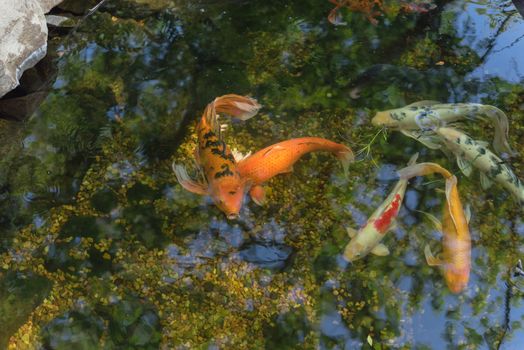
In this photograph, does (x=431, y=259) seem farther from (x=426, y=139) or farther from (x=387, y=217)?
(x=426, y=139)

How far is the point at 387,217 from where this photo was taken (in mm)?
3629

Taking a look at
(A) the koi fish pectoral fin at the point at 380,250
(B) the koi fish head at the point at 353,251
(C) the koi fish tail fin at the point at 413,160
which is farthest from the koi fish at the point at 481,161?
(B) the koi fish head at the point at 353,251

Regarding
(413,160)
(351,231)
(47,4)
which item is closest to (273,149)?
(351,231)

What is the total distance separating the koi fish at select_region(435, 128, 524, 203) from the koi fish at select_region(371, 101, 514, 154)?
0.12 meters

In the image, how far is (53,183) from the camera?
396 cm

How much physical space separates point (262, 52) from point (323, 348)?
2.80 metres

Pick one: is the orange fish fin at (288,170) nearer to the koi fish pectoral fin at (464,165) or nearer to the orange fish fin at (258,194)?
the orange fish fin at (258,194)

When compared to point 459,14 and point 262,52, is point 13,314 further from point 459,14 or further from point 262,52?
point 459,14

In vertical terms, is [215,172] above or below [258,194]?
above

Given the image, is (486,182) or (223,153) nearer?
(223,153)

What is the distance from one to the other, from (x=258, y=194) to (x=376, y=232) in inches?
35.0

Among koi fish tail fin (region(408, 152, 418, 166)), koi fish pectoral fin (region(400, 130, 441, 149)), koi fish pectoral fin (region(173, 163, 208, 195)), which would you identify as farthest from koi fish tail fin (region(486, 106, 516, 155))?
koi fish pectoral fin (region(173, 163, 208, 195))

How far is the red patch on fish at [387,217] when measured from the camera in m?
3.60

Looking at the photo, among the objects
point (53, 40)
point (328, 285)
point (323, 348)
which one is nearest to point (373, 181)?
point (328, 285)
